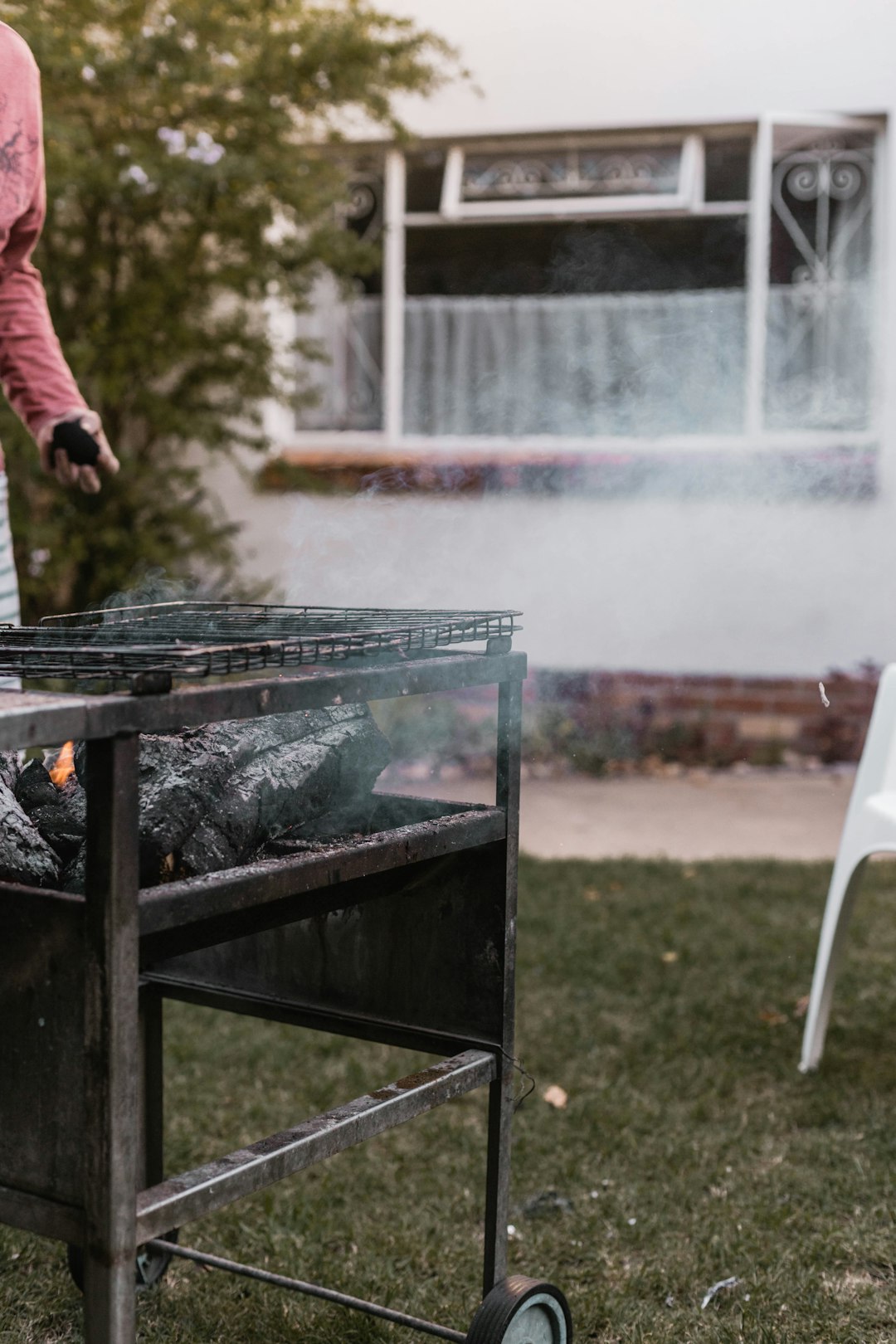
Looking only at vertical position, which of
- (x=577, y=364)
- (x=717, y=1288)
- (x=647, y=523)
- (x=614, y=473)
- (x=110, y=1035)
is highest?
(x=577, y=364)

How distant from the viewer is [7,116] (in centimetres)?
250

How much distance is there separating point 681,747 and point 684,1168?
180 inches

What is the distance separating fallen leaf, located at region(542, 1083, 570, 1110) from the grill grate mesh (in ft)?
4.74

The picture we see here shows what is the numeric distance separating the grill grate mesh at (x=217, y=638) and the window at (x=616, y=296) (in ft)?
16.9

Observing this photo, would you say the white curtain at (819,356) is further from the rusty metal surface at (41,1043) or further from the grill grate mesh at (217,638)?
the rusty metal surface at (41,1043)

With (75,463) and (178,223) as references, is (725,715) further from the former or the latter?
(75,463)

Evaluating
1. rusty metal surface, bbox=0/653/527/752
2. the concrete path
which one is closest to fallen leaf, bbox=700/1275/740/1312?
rusty metal surface, bbox=0/653/527/752

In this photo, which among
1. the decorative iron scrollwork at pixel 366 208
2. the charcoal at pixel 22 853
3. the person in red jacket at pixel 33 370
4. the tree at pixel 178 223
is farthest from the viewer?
the decorative iron scrollwork at pixel 366 208

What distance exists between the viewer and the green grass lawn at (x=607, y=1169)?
238 centimetres

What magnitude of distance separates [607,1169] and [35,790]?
5.04 ft

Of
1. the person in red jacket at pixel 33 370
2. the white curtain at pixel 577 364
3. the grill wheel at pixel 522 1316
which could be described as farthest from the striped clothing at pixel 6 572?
the white curtain at pixel 577 364

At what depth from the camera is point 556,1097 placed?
3.24 metres

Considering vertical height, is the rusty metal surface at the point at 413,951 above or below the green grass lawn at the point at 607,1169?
above

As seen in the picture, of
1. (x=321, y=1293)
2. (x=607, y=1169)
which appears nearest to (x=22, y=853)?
(x=321, y=1293)
